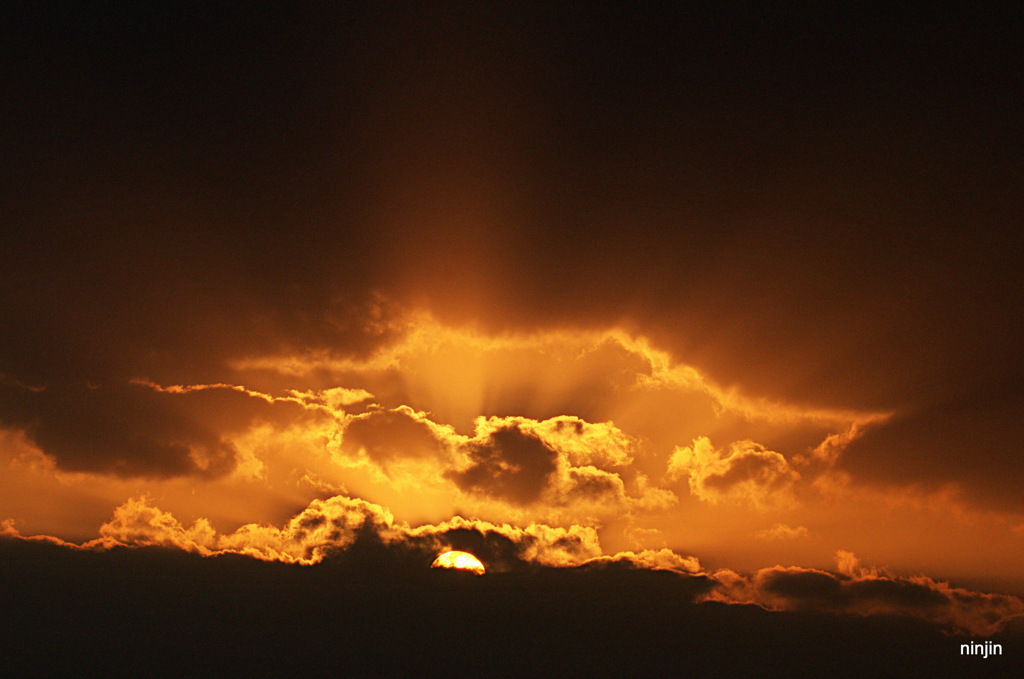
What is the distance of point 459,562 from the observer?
44.8 ft

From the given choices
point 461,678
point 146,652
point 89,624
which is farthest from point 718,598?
point 89,624

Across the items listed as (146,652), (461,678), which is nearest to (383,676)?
(461,678)

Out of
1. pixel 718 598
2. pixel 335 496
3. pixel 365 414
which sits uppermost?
pixel 365 414

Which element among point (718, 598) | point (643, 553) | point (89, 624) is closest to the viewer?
point (643, 553)

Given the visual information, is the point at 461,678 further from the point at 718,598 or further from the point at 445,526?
the point at 718,598

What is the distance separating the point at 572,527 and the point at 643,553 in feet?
7.24

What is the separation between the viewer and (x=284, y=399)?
57.2 feet

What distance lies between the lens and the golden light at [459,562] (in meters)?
13.6

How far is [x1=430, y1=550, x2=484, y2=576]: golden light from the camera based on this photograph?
1357 centimetres

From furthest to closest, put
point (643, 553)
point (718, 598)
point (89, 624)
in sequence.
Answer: point (89, 624) < point (718, 598) < point (643, 553)

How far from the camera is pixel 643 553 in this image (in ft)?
55.0

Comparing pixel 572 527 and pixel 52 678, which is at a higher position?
pixel 572 527

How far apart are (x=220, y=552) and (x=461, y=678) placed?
8.99 metres

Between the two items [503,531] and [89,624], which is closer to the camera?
[503,531]
